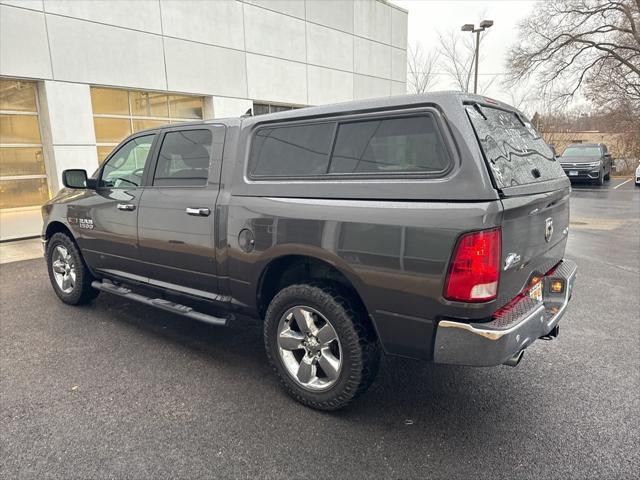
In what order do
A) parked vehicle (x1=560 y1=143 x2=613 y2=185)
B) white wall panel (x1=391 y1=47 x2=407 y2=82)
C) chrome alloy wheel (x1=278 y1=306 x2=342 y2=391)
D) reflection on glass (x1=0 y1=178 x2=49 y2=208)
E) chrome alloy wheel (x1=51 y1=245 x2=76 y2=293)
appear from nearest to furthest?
chrome alloy wheel (x1=278 y1=306 x2=342 y2=391) → chrome alloy wheel (x1=51 y1=245 x2=76 y2=293) → reflection on glass (x1=0 y1=178 x2=49 y2=208) → parked vehicle (x1=560 y1=143 x2=613 y2=185) → white wall panel (x1=391 y1=47 x2=407 y2=82)

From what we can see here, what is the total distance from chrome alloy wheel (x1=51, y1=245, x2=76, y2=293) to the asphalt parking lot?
0.61 meters

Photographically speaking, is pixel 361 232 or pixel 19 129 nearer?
pixel 361 232

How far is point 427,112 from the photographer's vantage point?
95.7 inches

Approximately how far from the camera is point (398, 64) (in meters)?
18.8

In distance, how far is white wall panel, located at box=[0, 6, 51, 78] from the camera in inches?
341

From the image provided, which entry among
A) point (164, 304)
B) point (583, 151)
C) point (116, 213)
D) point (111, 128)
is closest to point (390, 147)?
point (164, 304)

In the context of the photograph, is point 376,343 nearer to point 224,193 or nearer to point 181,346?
point 224,193

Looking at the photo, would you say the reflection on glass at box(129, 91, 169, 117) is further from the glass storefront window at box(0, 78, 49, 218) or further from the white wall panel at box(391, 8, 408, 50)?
the white wall panel at box(391, 8, 408, 50)

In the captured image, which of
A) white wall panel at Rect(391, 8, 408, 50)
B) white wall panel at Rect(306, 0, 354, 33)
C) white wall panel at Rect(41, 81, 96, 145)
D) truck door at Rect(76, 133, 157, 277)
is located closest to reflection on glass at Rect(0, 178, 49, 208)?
white wall panel at Rect(41, 81, 96, 145)

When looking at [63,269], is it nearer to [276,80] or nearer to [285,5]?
[276,80]

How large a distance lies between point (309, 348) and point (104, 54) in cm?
1007

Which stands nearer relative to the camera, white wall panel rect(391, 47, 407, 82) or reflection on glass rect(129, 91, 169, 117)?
reflection on glass rect(129, 91, 169, 117)

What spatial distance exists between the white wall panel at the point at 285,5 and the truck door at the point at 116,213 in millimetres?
10590

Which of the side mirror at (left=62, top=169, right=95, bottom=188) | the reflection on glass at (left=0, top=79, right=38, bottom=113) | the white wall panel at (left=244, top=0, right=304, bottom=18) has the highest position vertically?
the white wall panel at (left=244, top=0, right=304, bottom=18)
